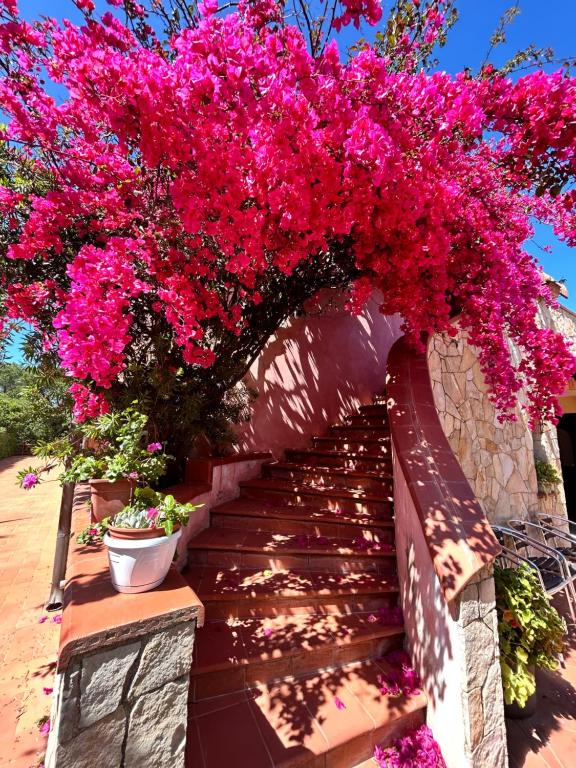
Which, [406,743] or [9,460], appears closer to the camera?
[406,743]

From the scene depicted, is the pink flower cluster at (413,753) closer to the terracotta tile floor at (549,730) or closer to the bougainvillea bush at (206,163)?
the terracotta tile floor at (549,730)

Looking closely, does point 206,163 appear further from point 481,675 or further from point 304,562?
point 481,675

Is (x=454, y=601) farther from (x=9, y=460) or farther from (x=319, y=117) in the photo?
(x=9, y=460)

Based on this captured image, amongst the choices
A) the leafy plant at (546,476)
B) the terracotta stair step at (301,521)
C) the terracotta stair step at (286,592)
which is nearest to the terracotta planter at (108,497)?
the terracotta stair step at (286,592)

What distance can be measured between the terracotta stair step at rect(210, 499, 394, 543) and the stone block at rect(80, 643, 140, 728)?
240 centimetres

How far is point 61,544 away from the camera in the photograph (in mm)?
3535

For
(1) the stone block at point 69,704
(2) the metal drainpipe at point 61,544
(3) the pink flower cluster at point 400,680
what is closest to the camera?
(1) the stone block at point 69,704

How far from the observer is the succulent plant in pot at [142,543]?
1670 millimetres

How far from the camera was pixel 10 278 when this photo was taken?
107 inches

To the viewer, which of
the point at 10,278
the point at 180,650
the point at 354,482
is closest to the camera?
the point at 180,650

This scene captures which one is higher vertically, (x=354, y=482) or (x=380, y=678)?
(x=354, y=482)

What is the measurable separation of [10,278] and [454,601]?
12.7ft

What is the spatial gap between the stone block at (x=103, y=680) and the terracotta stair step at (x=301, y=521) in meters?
2.40

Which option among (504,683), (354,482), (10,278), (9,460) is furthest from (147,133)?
(9,460)
